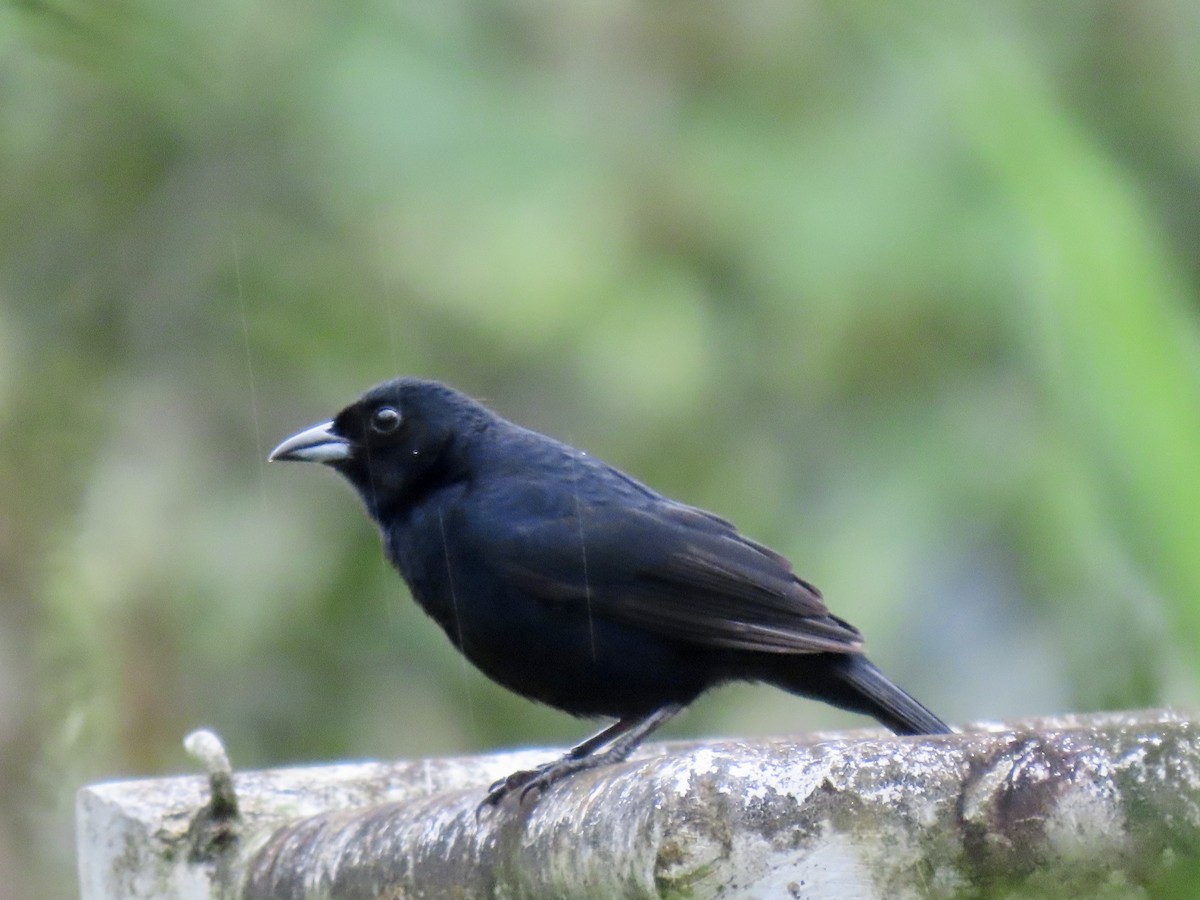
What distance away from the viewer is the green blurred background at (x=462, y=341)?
15.1 feet

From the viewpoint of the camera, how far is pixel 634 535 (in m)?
3.20

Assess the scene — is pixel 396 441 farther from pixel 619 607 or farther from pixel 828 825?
pixel 828 825

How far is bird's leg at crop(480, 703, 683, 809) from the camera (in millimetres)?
2328

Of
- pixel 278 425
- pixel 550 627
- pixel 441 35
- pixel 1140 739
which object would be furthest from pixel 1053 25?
pixel 278 425

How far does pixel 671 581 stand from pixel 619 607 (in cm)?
12

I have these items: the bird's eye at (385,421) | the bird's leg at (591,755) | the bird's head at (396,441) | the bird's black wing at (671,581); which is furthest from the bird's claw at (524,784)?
the bird's eye at (385,421)

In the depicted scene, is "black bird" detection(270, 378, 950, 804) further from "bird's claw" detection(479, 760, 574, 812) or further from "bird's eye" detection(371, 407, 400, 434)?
"bird's claw" detection(479, 760, 574, 812)

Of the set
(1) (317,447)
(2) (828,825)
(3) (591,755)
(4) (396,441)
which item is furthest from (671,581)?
(2) (828,825)

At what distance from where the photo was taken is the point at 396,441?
3.63 m

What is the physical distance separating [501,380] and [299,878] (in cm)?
363

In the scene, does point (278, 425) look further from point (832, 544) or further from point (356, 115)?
point (832, 544)

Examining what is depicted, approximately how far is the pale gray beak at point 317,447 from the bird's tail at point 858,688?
120 cm

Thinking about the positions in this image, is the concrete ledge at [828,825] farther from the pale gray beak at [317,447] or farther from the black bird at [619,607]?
the pale gray beak at [317,447]

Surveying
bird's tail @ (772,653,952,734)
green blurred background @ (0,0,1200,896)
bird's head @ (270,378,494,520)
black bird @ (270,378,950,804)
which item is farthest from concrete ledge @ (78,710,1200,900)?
green blurred background @ (0,0,1200,896)
